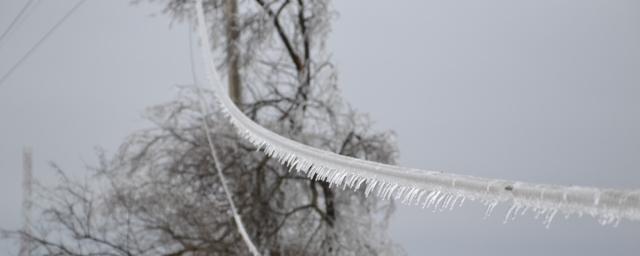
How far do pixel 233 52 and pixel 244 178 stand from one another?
77 centimetres

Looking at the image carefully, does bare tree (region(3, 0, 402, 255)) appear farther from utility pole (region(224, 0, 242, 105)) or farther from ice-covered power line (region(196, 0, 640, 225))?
ice-covered power line (region(196, 0, 640, 225))

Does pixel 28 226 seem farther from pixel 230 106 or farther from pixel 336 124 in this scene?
pixel 230 106

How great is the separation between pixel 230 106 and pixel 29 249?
3217 millimetres

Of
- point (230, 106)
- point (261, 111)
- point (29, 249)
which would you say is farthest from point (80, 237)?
point (230, 106)

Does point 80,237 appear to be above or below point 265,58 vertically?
below

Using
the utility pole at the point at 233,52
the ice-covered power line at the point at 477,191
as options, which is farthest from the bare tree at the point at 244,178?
the ice-covered power line at the point at 477,191

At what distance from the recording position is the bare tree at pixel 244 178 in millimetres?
4543

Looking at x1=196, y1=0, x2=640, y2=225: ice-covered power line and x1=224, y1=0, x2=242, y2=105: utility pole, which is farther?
x1=224, y1=0, x2=242, y2=105: utility pole

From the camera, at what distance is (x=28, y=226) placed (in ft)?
15.7

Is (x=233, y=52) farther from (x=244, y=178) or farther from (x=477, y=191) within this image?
(x=477, y=191)

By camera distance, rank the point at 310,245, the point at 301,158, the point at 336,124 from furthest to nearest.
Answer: the point at 336,124 < the point at 310,245 < the point at 301,158

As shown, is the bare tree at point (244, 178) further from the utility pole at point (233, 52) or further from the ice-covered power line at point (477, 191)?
the ice-covered power line at point (477, 191)

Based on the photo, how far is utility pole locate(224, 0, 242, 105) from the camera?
4.92 m

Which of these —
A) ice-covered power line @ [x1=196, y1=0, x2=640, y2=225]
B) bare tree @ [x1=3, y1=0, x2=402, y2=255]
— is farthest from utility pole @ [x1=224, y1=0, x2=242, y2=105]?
ice-covered power line @ [x1=196, y1=0, x2=640, y2=225]
